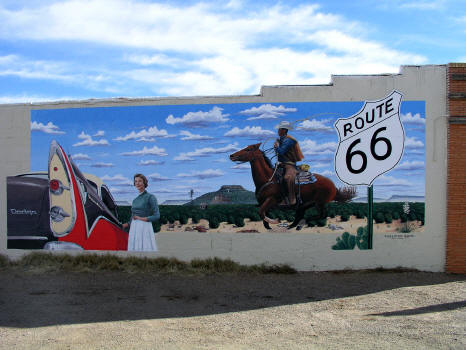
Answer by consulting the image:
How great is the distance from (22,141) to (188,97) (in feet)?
15.2

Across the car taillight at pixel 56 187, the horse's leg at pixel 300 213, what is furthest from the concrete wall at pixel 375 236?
the car taillight at pixel 56 187

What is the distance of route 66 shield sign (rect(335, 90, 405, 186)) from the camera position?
36.4 feet

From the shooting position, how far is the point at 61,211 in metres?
12.3

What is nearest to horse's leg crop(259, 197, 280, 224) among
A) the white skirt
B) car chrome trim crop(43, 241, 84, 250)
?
the white skirt

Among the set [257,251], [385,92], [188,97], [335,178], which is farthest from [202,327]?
[385,92]

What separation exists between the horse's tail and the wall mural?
0.08ft

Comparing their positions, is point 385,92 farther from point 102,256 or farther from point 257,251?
point 102,256

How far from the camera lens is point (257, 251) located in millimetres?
11359

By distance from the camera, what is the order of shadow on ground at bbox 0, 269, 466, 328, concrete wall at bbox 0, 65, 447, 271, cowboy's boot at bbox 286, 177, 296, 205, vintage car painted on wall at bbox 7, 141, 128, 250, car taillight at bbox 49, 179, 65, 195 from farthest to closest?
car taillight at bbox 49, 179, 65, 195
vintage car painted on wall at bbox 7, 141, 128, 250
cowboy's boot at bbox 286, 177, 296, 205
concrete wall at bbox 0, 65, 447, 271
shadow on ground at bbox 0, 269, 466, 328

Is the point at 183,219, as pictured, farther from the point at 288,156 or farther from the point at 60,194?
the point at 60,194

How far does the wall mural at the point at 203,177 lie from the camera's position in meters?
11.1

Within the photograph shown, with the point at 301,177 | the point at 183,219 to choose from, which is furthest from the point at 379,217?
the point at 183,219

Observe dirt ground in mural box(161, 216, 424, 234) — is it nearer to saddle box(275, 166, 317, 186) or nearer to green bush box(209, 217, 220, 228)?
green bush box(209, 217, 220, 228)
